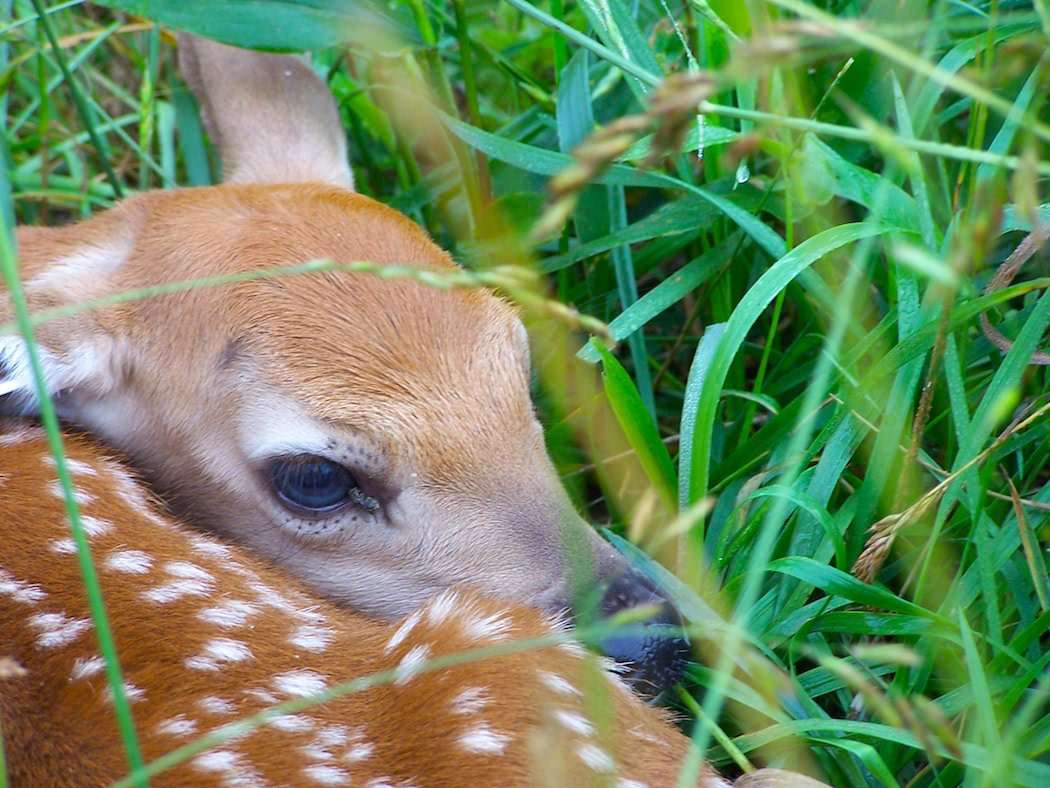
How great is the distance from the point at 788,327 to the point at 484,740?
1.94 metres

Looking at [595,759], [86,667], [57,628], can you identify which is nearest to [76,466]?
[57,628]

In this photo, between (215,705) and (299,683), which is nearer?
(215,705)

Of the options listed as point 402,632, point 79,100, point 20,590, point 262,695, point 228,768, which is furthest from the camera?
point 79,100

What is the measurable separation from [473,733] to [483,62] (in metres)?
2.63

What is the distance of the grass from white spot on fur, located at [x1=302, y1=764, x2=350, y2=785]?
63 centimetres

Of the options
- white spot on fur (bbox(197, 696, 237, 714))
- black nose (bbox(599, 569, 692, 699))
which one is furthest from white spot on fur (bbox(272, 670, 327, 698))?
black nose (bbox(599, 569, 692, 699))

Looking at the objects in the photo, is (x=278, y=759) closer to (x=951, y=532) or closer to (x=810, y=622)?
(x=810, y=622)

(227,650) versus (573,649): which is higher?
(227,650)

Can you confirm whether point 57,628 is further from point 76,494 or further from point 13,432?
point 13,432

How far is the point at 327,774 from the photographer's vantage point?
221 cm

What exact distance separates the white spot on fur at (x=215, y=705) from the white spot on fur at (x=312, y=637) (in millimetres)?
251

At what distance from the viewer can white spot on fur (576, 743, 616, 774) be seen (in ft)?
7.57

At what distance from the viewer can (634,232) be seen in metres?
3.56

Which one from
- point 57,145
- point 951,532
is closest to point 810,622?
point 951,532
